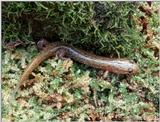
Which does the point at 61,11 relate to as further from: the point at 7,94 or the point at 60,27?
the point at 7,94

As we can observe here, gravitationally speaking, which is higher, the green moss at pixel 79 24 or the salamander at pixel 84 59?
the green moss at pixel 79 24

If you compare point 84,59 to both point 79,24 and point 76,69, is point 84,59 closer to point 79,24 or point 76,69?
point 76,69

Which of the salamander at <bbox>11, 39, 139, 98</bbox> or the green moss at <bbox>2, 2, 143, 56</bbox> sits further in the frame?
the salamander at <bbox>11, 39, 139, 98</bbox>

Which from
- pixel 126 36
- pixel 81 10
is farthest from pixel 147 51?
pixel 81 10

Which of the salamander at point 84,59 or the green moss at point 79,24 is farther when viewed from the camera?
the salamander at point 84,59
